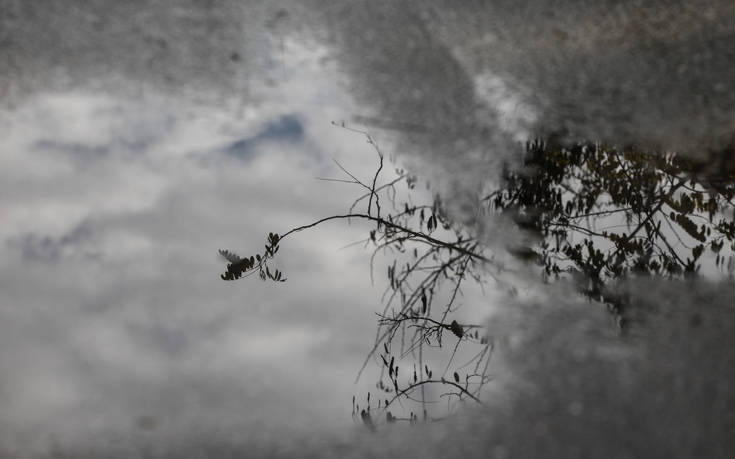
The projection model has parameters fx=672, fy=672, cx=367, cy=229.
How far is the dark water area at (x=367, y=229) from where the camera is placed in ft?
3.94

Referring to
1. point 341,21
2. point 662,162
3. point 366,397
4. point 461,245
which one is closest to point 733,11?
point 662,162

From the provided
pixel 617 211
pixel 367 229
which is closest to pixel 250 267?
pixel 367 229

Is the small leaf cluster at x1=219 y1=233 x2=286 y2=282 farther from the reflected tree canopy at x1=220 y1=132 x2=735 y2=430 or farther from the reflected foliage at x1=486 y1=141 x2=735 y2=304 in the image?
the reflected foliage at x1=486 y1=141 x2=735 y2=304

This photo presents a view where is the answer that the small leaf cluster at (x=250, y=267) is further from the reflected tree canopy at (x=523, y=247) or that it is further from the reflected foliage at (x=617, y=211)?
the reflected foliage at (x=617, y=211)

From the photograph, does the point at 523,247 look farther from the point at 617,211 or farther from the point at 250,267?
→ the point at 250,267

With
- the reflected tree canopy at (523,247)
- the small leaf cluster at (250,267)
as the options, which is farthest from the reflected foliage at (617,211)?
the small leaf cluster at (250,267)

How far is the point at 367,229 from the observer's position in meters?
1.78

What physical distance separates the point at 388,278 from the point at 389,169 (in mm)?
450

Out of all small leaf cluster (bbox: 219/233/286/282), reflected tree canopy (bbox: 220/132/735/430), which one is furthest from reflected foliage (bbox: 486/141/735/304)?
small leaf cluster (bbox: 219/233/286/282)

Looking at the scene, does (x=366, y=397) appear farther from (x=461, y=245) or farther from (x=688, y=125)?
(x=688, y=125)

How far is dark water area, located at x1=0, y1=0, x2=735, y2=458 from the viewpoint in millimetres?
1201

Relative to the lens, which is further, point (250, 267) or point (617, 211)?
point (617, 211)

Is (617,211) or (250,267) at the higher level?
(617,211)

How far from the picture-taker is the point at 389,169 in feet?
6.39
